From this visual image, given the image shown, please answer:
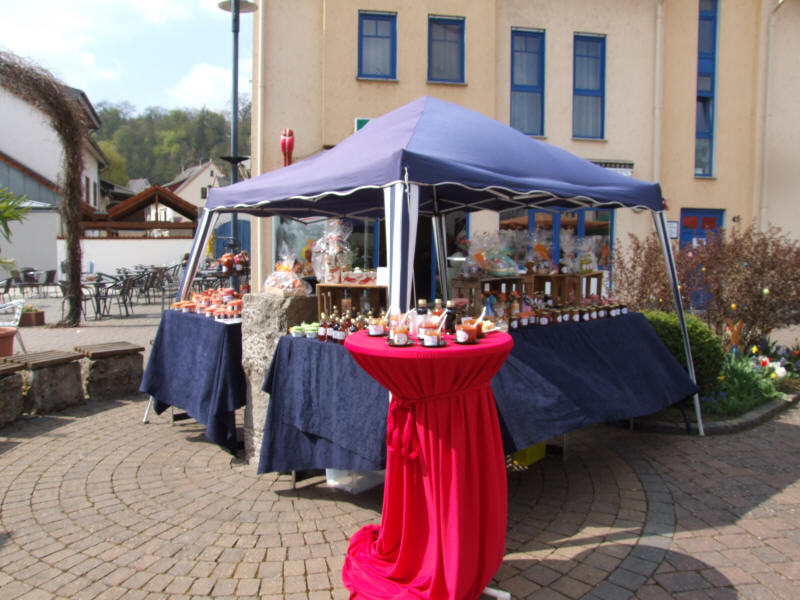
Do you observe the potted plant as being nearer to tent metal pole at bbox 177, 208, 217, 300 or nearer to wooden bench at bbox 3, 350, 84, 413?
wooden bench at bbox 3, 350, 84, 413

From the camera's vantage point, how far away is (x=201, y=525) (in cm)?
364

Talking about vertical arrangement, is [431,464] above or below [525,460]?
above

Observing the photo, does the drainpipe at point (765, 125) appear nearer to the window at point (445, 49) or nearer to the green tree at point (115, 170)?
the window at point (445, 49)

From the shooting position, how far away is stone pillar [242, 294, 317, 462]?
4.36 meters

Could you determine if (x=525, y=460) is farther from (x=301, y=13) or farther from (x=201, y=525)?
(x=301, y=13)

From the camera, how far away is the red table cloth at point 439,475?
2633mm

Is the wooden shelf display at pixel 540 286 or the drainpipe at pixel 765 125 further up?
the drainpipe at pixel 765 125

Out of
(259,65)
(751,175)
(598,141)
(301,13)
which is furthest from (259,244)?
(751,175)

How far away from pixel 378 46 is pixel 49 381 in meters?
8.91

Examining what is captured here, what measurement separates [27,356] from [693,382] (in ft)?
22.5

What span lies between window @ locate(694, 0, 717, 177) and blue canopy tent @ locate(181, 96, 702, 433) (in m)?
9.12

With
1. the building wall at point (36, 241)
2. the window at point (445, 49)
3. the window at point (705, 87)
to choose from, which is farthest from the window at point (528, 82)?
the building wall at point (36, 241)

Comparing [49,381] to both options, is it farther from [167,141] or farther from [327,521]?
[167,141]

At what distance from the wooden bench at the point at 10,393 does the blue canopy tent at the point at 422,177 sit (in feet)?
5.78
